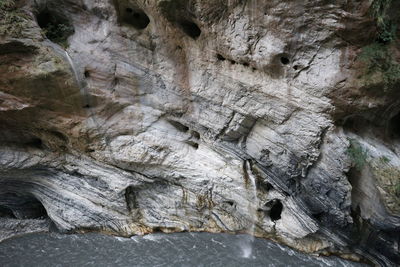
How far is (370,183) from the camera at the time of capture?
6.40m

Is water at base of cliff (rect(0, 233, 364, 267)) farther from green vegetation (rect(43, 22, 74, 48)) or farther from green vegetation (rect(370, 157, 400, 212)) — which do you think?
green vegetation (rect(43, 22, 74, 48))

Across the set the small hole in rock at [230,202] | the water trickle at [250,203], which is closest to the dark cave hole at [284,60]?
the water trickle at [250,203]

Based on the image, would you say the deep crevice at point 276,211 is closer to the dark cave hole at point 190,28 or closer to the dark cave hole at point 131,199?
the dark cave hole at point 131,199

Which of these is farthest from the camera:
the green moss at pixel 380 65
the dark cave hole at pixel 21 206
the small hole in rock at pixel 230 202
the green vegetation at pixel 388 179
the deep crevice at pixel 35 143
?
the dark cave hole at pixel 21 206

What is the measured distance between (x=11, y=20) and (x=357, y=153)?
23.6ft

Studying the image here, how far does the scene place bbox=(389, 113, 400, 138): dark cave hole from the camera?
21.9 feet

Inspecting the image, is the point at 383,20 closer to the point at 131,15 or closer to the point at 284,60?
the point at 284,60

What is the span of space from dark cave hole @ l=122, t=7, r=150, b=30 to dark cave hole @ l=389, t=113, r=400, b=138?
18.5 ft

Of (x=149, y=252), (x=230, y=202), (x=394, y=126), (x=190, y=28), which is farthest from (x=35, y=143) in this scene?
(x=394, y=126)

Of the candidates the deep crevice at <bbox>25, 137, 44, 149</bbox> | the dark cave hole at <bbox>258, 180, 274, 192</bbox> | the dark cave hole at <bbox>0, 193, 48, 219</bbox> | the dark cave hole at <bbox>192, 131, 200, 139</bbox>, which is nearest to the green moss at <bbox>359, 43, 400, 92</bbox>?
the dark cave hole at <bbox>258, 180, 274, 192</bbox>

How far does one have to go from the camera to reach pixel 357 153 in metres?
6.11

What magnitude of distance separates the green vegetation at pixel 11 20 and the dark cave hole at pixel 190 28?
Result: 320 centimetres

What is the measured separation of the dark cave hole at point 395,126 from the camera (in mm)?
6672

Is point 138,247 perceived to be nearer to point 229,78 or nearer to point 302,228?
point 302,228
